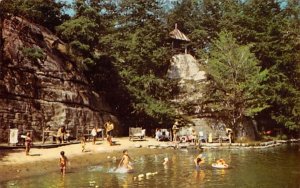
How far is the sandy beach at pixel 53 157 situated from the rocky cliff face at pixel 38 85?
4.29 meters

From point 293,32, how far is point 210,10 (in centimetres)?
1986

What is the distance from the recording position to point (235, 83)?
4728cm

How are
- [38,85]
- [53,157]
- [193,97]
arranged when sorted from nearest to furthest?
[53,157], [38,85], [193,97]

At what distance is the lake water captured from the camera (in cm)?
2081

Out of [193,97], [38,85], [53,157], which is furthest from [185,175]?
[193,97]

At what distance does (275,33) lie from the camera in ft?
188

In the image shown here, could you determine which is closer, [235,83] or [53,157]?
[53,157]

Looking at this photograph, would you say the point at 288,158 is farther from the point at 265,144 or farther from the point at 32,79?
the point at 32,79

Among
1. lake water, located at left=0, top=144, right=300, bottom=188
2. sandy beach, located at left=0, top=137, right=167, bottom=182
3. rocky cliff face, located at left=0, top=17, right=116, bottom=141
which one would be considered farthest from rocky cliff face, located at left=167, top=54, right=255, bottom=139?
lake water, located at left=0, top=144, right=300, bottom=188

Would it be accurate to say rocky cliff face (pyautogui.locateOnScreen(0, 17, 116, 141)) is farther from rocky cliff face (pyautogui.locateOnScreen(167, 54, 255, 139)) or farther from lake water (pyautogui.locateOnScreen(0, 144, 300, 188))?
rocky cliff face (pyautogui.locateOnScreen(167, 54, 255, 139))

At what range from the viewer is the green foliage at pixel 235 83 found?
46875 mm

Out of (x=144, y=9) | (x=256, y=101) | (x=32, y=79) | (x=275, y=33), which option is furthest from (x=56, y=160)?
(x=275, y=33)

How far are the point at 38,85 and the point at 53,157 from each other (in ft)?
34.6

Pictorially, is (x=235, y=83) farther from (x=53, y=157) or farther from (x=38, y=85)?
(x=53, y=157)
